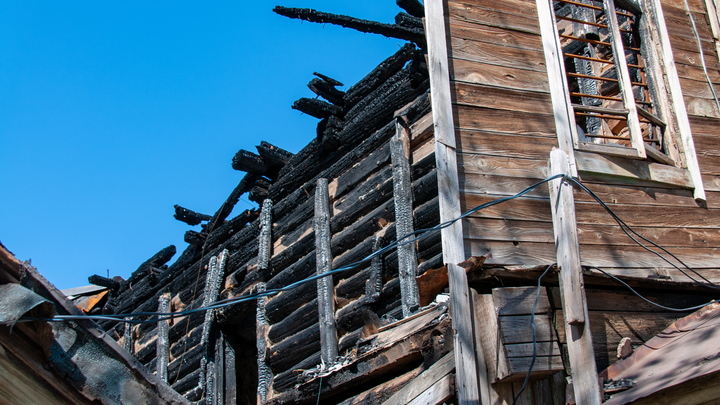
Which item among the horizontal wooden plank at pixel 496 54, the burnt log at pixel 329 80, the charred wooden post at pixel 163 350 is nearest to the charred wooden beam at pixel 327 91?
the burnt log at pixel 329 80

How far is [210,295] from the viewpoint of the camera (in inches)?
422

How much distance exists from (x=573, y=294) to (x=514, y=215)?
0.80 metres

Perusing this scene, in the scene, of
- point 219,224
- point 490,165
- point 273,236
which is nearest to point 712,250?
point 490,165

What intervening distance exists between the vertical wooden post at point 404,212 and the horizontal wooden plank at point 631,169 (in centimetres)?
202

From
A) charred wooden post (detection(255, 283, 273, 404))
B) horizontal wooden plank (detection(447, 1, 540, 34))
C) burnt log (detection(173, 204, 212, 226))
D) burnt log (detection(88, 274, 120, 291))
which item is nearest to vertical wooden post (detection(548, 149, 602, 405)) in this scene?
horizontal wooden plank (detection(447, 1, 540, 34))

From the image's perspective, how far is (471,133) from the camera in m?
5.26

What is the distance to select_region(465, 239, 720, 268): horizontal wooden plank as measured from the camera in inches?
190

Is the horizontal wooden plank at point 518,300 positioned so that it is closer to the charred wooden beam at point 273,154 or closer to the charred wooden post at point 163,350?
the charred wooden beam at point 273,154

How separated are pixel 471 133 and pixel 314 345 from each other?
12.8ft

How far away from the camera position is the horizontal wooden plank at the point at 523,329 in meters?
4.46

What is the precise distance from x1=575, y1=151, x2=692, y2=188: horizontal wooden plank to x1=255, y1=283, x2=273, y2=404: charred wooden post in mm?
5297

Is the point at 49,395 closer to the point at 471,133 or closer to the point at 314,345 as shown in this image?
the point at 471,133

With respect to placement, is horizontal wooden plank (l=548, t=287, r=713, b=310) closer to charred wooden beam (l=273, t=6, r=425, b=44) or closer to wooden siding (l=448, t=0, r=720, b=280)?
wooden siding (l=448, t=0, r=720, b=280)

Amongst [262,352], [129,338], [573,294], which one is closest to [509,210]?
[573,294]
